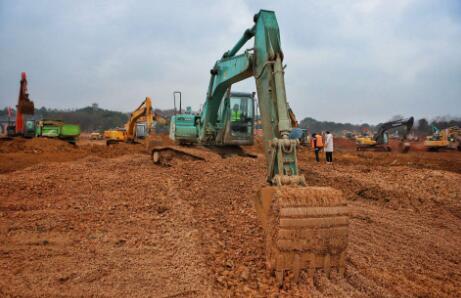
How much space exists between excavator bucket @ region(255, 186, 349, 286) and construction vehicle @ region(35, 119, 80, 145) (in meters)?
20.5

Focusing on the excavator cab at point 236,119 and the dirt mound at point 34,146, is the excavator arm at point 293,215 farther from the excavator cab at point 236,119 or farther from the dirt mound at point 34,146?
the dirt mound at point 34,146

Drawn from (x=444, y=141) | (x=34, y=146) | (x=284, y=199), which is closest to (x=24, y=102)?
(x=34, y=146)

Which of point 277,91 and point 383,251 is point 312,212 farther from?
point 277,91

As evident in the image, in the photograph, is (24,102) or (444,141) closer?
(24,102)

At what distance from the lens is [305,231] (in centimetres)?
320

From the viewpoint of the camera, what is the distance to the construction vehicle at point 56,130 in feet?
67.3

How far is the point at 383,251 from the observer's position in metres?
4.41

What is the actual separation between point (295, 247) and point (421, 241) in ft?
9.48

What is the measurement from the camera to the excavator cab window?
32.2 ft

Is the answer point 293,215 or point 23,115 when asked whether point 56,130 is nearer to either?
point 23,115

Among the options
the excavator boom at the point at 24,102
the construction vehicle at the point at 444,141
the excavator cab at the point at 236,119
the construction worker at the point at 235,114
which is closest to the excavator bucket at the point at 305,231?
the excavator cab at the point at 236,119

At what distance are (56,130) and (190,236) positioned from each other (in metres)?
19.4

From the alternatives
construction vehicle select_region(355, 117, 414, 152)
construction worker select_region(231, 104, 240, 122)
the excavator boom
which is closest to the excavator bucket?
construction worker select_region(231, 104, 240, 122)

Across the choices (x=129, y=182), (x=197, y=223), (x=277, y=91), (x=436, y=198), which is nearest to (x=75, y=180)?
(x=129, y=182)
